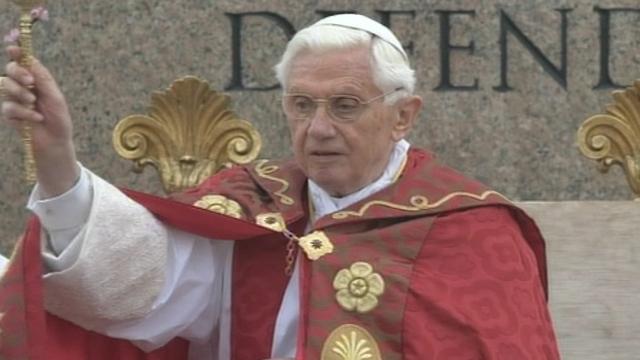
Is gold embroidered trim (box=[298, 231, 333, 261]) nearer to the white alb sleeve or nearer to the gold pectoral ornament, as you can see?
the gold pectoral ornament

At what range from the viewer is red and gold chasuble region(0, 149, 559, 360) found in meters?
4.53

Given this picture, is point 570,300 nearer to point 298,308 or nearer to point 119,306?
point 298,308

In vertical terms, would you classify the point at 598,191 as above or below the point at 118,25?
below

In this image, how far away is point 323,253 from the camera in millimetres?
4605

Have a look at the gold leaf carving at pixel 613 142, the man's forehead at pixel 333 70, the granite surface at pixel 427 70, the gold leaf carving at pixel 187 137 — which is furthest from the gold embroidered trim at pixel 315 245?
the granite surface at pixel 427 70

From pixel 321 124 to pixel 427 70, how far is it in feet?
5.30

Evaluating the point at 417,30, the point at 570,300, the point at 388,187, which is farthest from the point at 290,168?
the point at 417,30

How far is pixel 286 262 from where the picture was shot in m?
4.68

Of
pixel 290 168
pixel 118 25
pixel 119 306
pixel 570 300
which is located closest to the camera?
pixel 119 306

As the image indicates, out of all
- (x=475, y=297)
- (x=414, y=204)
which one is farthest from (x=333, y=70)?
(x=475, y=297)

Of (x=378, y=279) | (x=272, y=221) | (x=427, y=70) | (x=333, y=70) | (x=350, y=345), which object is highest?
(x=333, y=70)

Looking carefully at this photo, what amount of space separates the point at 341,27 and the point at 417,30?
146 cm

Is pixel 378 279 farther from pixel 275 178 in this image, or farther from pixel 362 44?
pixel 362 44

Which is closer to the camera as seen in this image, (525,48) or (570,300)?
(570,300)
